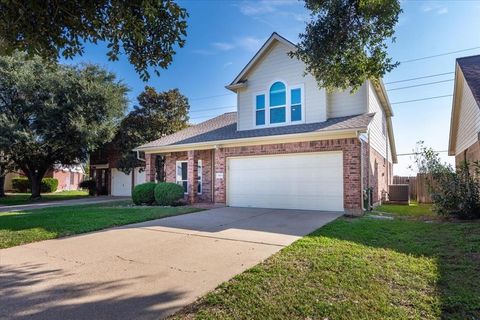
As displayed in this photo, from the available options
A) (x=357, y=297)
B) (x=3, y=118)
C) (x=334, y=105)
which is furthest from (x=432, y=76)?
(x=3, y=118)

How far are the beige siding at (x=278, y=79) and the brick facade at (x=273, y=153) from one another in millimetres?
1570

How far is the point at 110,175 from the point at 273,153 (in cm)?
1701

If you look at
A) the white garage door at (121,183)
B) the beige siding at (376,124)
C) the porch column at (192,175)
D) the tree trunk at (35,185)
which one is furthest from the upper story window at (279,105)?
the tree trunk at (35,185)

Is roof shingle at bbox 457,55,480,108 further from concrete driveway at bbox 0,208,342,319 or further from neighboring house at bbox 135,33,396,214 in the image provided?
concrete driveway at bbox 0,208,342,319

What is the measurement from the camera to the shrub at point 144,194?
581 inches

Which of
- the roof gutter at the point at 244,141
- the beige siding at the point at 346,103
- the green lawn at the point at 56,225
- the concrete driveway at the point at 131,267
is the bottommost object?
the concrete driveway at the point at 131,267

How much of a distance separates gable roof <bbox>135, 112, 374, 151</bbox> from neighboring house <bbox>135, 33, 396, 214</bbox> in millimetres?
49

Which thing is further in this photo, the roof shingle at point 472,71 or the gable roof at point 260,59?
the gable roof at point 260,59

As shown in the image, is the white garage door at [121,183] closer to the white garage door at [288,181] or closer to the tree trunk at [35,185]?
the tree trunk at [35,185]

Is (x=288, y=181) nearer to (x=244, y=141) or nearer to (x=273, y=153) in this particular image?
(x=273, y=153)

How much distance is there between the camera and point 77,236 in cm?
752

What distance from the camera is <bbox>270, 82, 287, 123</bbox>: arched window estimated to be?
13656 mm

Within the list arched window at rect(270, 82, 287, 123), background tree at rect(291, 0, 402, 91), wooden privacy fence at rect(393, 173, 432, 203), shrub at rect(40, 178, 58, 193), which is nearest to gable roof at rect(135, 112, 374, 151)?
arched window at rect(270, 82, 287, 123)

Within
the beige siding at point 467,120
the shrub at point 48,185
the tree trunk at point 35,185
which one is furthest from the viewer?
the shrub at point 48,185
